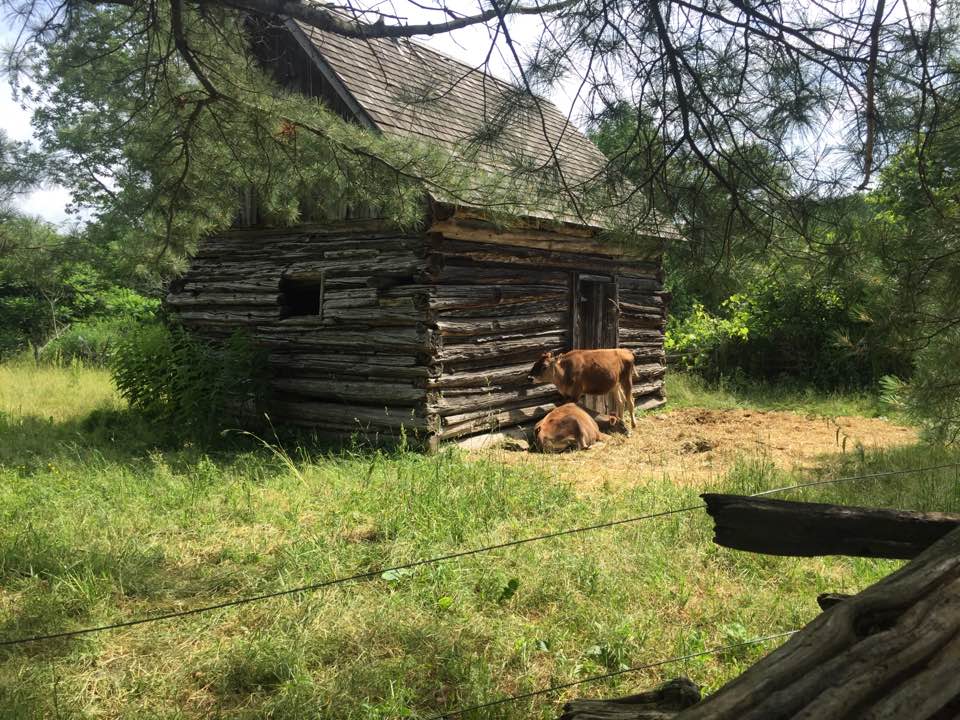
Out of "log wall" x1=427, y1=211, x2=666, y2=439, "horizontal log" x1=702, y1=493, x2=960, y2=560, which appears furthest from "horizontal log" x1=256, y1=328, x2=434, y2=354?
"horizontal log" x1=702, y1=493, x2=960, y2=560

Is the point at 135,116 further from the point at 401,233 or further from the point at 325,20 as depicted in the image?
the point at 401,233

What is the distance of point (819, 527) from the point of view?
98.3 inches

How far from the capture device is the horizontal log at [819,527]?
2479 millimetres

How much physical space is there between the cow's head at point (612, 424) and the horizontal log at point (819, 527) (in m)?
8.17

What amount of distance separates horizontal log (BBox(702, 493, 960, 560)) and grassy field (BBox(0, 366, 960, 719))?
4.33 ft

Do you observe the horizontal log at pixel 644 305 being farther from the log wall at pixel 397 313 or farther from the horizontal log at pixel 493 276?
the horizontal log at pixel 493 276

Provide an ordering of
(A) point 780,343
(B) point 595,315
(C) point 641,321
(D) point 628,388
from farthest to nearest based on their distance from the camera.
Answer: (A) point 780,343 → (C) point 641,321 → (B) point 595,315 → (D) point 628,388

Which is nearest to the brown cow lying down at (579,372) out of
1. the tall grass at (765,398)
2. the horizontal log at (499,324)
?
the horizontal log at (499,324)

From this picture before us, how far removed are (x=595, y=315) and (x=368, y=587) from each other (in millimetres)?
8105

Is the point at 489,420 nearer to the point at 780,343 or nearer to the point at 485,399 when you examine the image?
the point at 485,399

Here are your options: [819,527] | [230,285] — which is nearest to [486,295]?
[230,285]

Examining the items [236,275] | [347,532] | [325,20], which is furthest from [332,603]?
[236,275]

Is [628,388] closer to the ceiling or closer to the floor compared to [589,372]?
closer to the floor

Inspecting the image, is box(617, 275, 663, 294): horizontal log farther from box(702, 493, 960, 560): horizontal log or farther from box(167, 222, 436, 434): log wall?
box(702, 493, 960, 560): horizontal log
